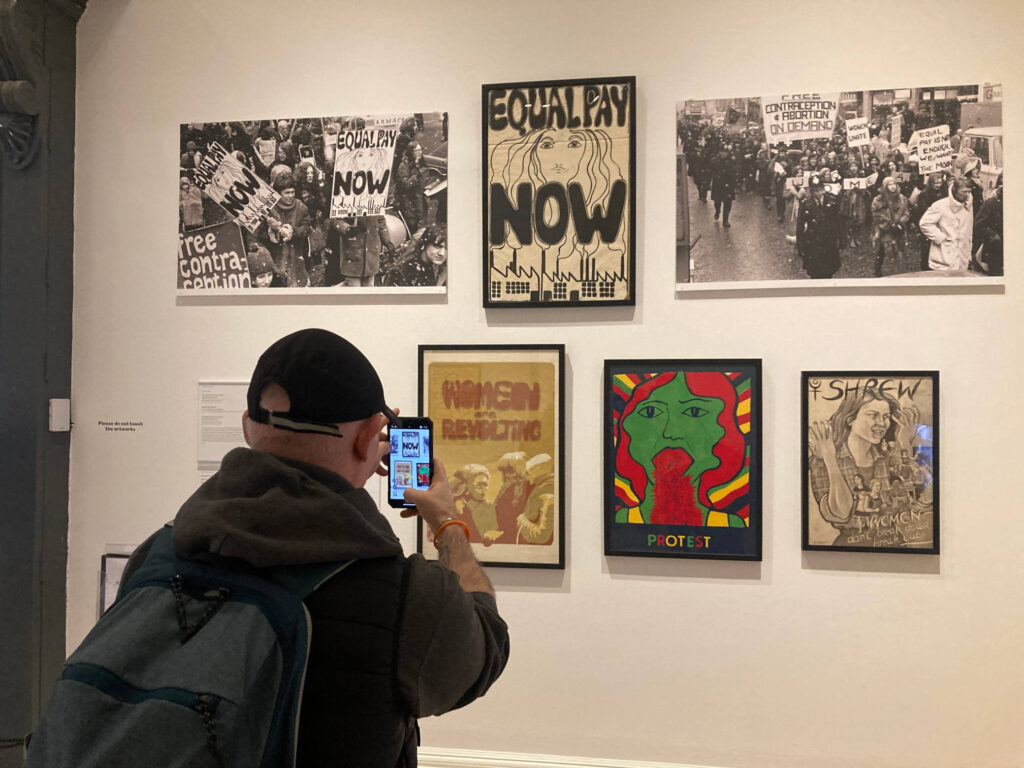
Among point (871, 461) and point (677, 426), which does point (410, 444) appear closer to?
point (677, 426)

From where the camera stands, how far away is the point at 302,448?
1.24m

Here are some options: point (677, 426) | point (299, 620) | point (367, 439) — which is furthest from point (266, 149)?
point (299, 620)

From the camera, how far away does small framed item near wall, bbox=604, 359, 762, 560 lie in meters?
2.50

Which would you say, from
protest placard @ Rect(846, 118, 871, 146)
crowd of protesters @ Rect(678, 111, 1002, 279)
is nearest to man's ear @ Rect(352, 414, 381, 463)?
crowd of protesters @ Rect(678, 111, 1002, 279)

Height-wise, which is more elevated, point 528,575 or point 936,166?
point 936,166

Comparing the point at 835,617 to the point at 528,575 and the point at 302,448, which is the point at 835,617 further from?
the point at 302,448

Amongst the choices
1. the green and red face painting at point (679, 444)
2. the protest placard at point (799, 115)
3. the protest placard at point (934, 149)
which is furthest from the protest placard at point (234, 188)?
the protest placard at point (934, 149)

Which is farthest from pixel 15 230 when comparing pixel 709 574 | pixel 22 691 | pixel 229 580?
pixel 709 574

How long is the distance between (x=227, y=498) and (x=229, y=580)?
127 millimetres

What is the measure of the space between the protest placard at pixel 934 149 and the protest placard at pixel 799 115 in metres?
0.27

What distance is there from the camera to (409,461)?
200 cm

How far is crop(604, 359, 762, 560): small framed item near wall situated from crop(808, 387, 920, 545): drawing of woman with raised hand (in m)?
0.20

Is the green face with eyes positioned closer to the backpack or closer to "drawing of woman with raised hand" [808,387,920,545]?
"drawing of woman with raised hand" [808,387,920,545]

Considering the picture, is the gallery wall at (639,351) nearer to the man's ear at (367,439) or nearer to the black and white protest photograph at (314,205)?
the black and white protest photograph at (314,205)
